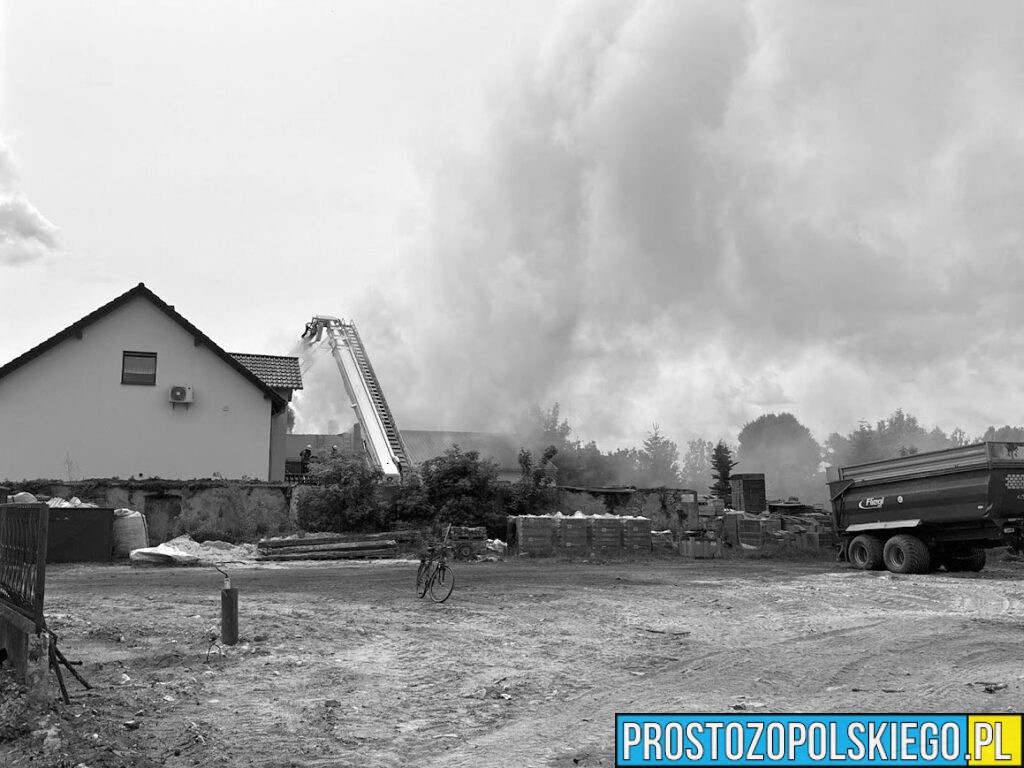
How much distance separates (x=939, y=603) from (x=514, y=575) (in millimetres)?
7842

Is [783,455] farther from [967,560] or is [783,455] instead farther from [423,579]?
[423,579]

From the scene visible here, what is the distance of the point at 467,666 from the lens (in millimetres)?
8047

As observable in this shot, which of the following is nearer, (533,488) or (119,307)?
(533,488)

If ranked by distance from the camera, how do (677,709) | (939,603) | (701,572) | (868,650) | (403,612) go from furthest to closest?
(701,572), (939,603), (403,612), (868,650), (677,709)

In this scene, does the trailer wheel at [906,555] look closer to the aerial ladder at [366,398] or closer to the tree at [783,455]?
the aerial ladder at [366,398]

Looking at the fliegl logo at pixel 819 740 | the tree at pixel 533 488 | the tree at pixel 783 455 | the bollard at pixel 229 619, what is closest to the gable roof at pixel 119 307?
the tree at pixel 533 488

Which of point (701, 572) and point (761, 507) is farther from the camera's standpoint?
point (761, 507)

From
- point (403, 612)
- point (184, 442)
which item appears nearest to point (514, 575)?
point (403, 612)

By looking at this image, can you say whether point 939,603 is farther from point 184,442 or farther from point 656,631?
point 184,442

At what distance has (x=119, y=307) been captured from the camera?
91.8 feet

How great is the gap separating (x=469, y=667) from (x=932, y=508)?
15.0 metres

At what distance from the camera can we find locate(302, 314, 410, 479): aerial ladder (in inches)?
1220

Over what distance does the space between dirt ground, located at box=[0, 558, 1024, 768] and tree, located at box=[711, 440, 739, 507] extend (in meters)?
18.0

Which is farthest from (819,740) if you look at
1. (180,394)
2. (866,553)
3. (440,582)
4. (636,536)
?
(180,394)
